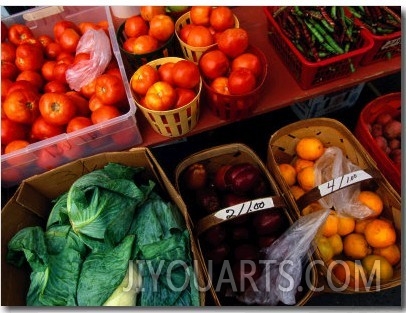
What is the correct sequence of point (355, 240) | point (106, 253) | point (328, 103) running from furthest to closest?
point (328, 103)
point (355, 240)
point (106, 253)

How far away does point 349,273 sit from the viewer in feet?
4.55

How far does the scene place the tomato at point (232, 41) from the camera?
4.71ft

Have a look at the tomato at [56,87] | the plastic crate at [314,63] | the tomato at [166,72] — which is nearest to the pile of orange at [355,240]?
the plastic crate at [314,63]

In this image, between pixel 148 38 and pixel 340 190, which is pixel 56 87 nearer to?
pixel 148 38

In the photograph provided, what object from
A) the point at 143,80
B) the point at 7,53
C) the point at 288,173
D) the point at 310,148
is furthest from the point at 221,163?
the point at 7,53

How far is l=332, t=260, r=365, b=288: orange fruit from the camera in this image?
138 centimetres

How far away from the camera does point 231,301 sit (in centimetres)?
130

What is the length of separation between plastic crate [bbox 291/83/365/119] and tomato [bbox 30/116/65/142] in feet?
4.62

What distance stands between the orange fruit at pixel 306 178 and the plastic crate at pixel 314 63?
15.1 inches

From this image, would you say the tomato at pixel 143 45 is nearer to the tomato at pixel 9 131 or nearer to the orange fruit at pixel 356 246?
the tomato at pixel 9 131

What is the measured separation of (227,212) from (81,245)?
0.52 m

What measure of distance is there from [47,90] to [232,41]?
864 millimetres

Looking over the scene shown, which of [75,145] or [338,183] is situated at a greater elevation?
[75,145]
